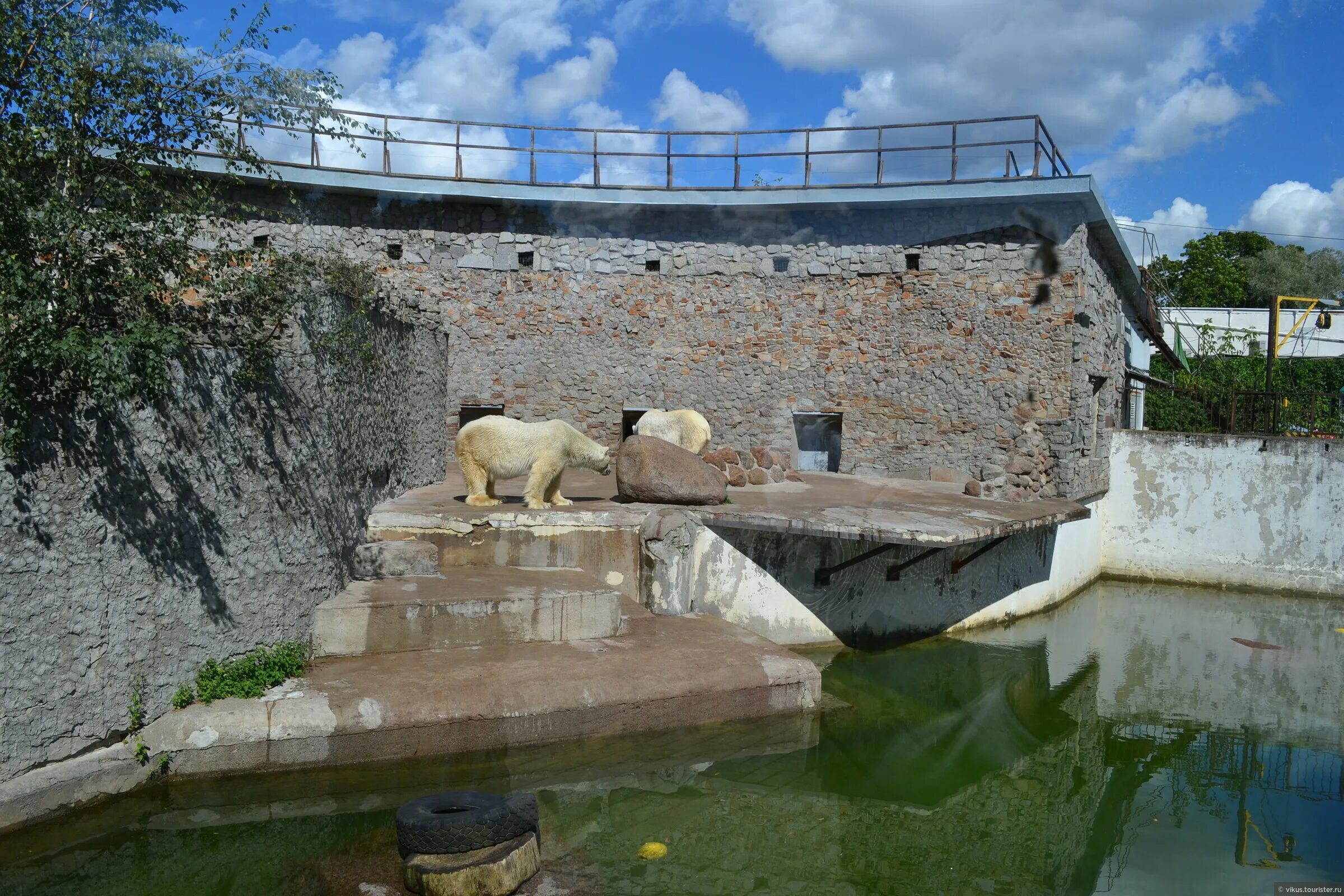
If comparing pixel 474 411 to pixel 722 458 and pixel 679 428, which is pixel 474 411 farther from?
pixel 722 458

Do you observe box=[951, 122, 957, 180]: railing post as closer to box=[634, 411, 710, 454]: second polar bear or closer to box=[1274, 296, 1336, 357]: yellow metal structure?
box=[634, 411, 710, 454]: second polar bear

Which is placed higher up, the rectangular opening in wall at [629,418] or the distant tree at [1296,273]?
the distant tree at [1296,273]

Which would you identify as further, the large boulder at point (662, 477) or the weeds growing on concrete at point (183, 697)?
the large boulder at point (662, 477)

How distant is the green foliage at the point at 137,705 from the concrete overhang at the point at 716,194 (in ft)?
30.6

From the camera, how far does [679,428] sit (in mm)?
13047

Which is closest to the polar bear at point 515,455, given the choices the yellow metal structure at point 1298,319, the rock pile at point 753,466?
the rock pile at point 753,466

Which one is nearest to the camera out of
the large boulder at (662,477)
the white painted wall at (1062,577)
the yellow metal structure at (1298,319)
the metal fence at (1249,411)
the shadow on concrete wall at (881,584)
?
the large boulder at (662,477)

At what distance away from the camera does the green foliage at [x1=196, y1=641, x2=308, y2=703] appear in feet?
21.4

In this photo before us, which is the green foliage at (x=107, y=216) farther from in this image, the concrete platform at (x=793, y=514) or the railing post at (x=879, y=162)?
the railing post at (x=879, y=162)

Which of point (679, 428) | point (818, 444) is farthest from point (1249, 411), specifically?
point (679, 428)

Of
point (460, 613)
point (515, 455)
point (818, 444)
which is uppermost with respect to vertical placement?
point (515, 455)

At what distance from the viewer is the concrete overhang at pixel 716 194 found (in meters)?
13.5

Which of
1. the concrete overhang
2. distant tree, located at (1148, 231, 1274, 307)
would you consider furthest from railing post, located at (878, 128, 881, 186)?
distant tree, located at (1148, 231, 1274, 307)

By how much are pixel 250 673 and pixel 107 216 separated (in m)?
3.15
